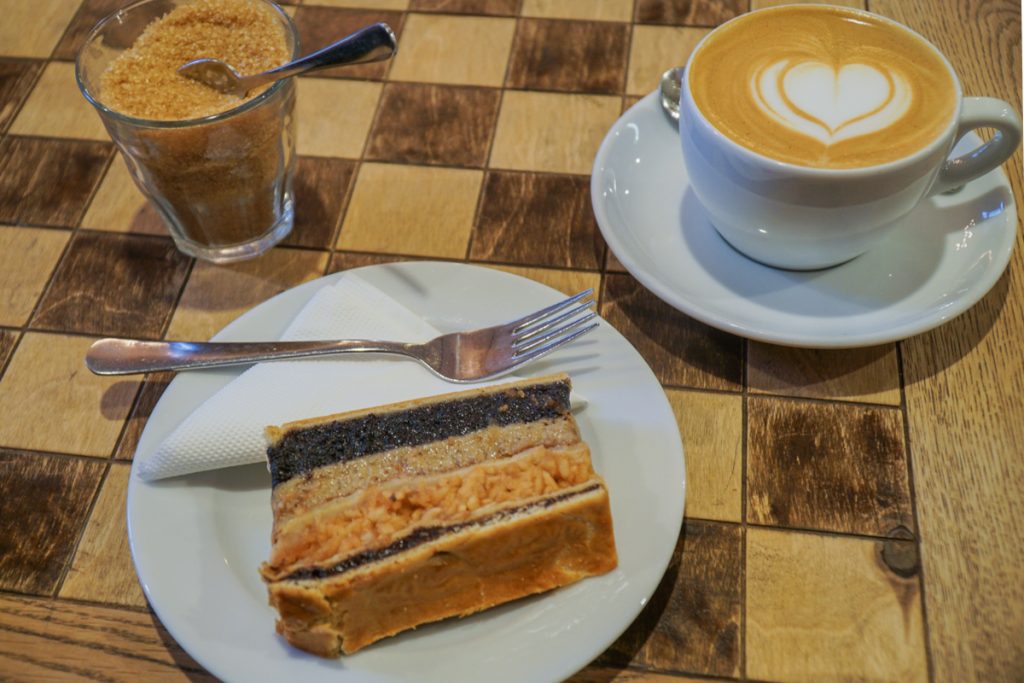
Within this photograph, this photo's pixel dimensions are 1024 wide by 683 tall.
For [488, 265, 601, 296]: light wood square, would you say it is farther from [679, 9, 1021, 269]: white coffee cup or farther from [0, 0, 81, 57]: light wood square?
[0, 0, 81, 57]: light wood square

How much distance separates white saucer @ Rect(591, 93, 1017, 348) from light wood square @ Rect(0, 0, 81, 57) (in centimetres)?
111

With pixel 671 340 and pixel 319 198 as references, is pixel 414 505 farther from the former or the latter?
pixel 319 198

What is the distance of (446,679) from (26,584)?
0.51m

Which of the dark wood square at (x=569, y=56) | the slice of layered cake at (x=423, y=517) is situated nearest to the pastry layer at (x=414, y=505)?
the slice of layered cake at (x=423, y=517)

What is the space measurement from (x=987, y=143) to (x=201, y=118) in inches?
38.5

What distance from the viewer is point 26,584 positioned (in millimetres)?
1011

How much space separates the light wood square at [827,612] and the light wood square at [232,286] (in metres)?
0.72

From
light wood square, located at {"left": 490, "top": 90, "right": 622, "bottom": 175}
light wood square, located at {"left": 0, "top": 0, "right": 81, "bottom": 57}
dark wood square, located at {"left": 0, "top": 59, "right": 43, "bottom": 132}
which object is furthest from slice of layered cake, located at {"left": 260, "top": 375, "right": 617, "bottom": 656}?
light wood square, located at {"left": 0, "top": 0, "right": 81, "bottom": 57}

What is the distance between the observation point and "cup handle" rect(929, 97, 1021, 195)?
1.06m

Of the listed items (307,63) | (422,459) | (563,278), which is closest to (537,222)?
(563,278)

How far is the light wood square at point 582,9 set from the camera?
5.40 ft

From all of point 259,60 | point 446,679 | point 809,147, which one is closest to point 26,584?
point 446,679

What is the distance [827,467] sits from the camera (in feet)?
3.46

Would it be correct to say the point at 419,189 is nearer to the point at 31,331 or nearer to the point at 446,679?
the point at 31,331
